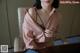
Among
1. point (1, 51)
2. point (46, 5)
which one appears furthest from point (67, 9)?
point (1, 51)

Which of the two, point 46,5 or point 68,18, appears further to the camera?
point 68,18

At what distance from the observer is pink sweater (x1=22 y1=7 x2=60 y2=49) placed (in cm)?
83

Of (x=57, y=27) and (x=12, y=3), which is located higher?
(x=12, y=3)

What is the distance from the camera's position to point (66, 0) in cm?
90

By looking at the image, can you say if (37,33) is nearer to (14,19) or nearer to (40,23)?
(40,23)

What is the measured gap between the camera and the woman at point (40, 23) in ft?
2.72

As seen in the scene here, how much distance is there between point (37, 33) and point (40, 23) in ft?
0.20

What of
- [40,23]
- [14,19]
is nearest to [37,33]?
[40,23]

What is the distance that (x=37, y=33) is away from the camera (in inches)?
33.3

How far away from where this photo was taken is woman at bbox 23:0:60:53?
0.83 meters

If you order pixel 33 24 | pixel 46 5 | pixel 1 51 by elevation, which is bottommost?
pixel 1 51

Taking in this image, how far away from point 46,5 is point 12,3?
0.20m

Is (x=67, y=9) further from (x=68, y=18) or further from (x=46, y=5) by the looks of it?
(x=46, y=5)

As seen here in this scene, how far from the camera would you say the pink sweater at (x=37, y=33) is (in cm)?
83
